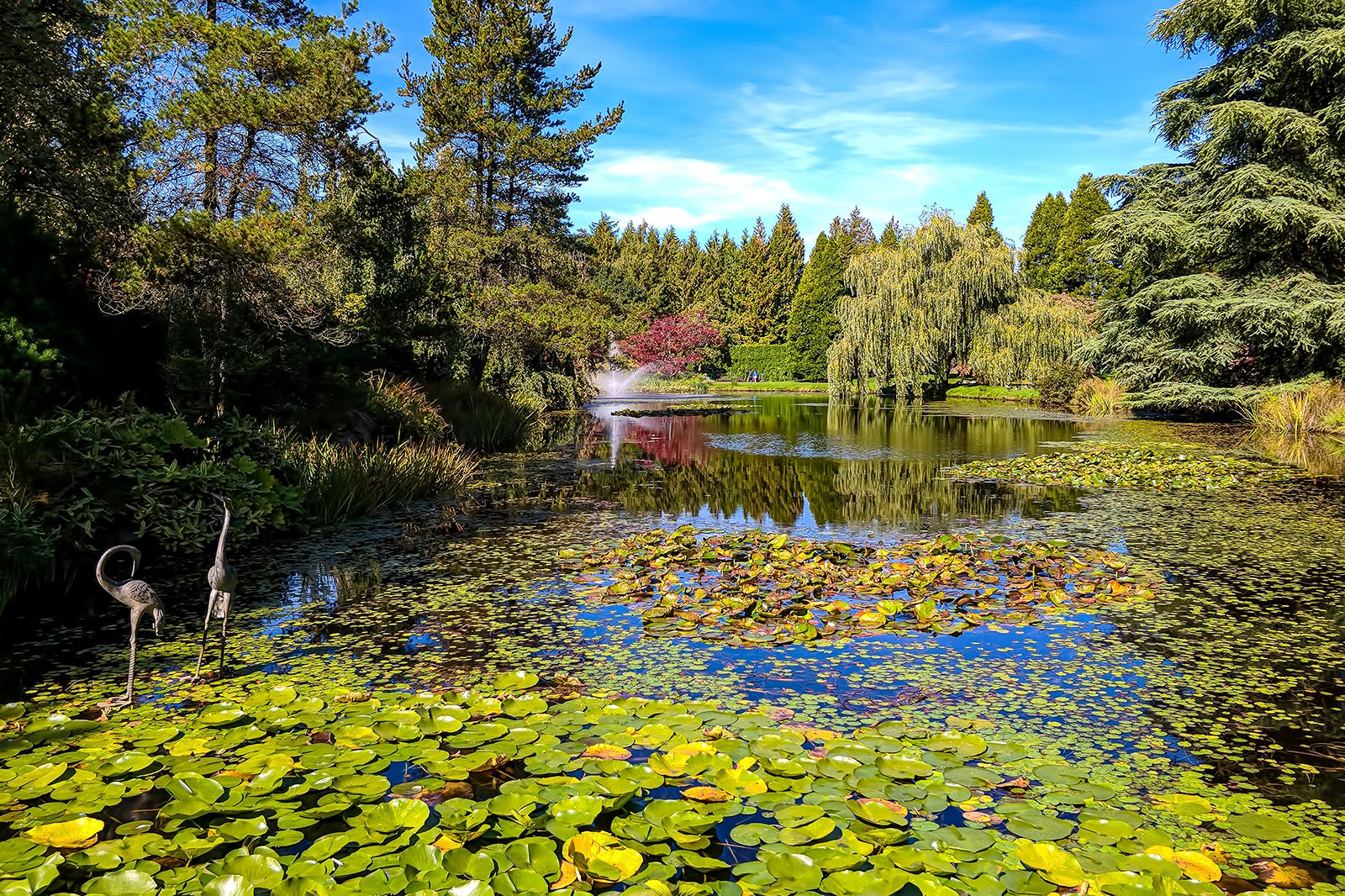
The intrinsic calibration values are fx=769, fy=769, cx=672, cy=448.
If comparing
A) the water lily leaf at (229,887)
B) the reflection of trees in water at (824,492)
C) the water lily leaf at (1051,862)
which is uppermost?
the reflection of trees in water at (824,492)

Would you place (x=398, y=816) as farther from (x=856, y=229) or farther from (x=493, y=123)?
(x=856, y=229)

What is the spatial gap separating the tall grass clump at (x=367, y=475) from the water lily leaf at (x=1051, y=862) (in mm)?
7152

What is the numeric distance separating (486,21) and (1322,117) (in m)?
20.2

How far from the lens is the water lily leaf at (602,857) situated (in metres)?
2.23

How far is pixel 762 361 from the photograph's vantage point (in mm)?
54750

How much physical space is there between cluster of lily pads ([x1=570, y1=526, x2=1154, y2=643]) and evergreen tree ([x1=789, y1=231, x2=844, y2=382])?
40.6 metres

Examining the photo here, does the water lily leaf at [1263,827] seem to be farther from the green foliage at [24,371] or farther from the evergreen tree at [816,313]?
Answer: the evergreen tree at [816,313]

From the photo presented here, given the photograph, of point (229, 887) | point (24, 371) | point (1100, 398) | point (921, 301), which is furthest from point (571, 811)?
point (921, 301)

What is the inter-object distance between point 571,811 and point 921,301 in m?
28.1

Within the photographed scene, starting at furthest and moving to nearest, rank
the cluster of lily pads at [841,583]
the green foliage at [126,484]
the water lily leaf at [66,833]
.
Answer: the green foliage at [126,484] → the cluster of lily pads at [841,583] → the water lily leaf at [66,833]

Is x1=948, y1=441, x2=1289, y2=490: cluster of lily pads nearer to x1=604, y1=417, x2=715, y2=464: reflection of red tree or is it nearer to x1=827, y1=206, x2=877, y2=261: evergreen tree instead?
x1=604, y1=417, x2=715, y2=464: reflection of red tree

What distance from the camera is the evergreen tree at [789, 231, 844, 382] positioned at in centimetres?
4766

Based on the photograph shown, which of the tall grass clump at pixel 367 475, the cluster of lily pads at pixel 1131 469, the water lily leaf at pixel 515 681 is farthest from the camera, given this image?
the cluster of lily pads at pixel 1131 469

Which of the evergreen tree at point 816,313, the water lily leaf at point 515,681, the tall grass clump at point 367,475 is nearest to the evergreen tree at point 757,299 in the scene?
the evergreen tree at point 816,313
